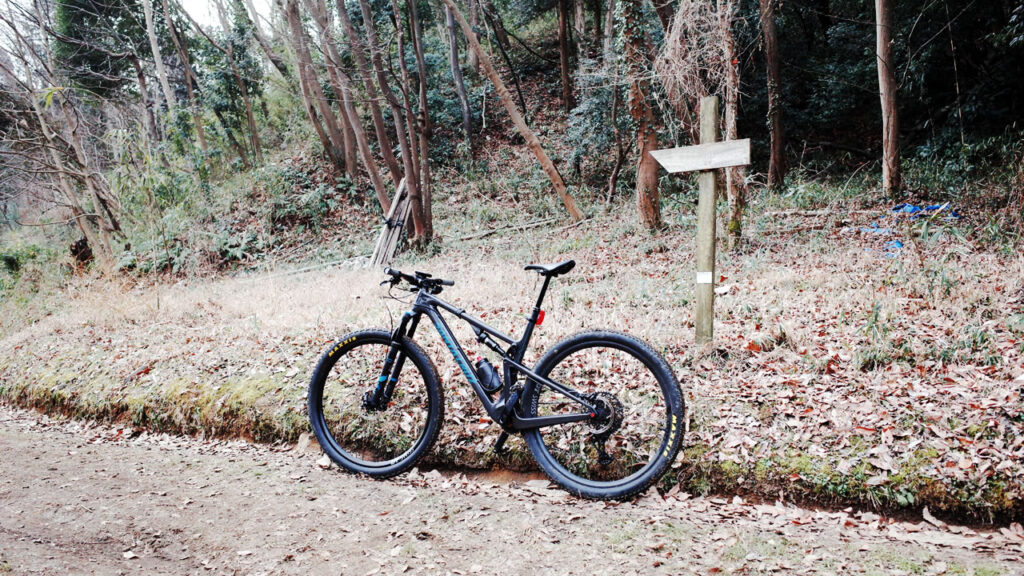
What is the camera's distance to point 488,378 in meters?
3.50

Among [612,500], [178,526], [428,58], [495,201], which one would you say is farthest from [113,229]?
[612,500]

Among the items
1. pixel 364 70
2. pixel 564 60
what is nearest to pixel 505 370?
pixel 364 70

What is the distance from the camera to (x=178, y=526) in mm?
3273

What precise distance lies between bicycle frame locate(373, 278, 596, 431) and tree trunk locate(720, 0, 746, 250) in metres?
5.83

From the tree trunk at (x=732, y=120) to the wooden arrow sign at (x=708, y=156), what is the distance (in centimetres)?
397

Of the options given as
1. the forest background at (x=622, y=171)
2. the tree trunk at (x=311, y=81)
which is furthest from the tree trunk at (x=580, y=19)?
the tree trunk at (x=311, y=81)

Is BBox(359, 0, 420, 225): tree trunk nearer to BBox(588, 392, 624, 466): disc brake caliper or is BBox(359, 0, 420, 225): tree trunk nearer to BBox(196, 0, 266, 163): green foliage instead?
BBox(588, 392, 624, 466): disc brake caliper

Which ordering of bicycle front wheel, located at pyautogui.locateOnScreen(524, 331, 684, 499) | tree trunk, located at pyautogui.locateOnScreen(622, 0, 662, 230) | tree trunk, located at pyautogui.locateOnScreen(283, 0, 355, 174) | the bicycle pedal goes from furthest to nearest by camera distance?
tree trunk, located at pyautogui.locateOnScreen(283, 0, 355, 174)
tree trunk, located at pyautogui.locateOnScreen(622, 0, 662, 230)
the bicycle pedal
bicycle front wheel, located at pyautogui.locateOnScreen(524, 331, 684, 499)

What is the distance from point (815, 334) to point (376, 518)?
3919 mm

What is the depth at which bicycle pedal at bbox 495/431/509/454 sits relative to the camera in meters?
3.60

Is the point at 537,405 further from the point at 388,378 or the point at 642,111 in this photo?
the point at 642,111

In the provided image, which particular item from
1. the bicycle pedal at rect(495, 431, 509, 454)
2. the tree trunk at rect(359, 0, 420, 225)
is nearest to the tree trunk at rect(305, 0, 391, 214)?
the tree trunk at rect(359, 0, 420, 225)

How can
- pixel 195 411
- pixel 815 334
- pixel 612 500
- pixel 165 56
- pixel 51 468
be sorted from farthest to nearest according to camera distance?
pixel 165 56 < pixel 195 411 < pixel 815 334 < pixel 51 468 < pixel 612 500

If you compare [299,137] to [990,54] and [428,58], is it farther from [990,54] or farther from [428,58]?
[990,54]
